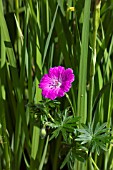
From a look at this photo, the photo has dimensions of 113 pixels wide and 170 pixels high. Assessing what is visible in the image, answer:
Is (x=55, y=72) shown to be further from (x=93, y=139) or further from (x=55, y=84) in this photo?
(x=93, y=139)

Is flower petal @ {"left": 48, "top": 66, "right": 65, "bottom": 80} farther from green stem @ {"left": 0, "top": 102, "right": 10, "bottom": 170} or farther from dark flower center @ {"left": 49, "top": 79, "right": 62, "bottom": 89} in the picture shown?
green stem @ {"left": 0, "top": 102, "right": 10, "bottom": 170}

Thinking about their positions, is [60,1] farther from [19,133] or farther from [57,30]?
[19,133]

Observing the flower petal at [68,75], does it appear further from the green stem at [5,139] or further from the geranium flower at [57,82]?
the green stem at [5,139]

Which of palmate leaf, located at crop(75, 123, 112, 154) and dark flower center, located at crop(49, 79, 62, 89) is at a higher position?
dark flower center, located at crop(49, 79, 62, 89)

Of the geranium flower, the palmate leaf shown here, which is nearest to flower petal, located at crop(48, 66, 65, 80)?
the geranium flower

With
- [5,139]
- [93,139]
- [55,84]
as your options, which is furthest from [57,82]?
[5,139]

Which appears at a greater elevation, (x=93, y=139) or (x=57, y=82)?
(x=57, y=82)

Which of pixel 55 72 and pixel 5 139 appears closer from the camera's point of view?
pixel 55 72

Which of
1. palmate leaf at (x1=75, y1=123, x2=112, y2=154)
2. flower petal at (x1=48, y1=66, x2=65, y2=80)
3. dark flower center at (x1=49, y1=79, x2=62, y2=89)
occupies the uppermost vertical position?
flower petal at (x1=48, y1=66, x2=65, y2=80)

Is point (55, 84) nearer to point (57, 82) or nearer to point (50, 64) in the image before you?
point (57, 82)
